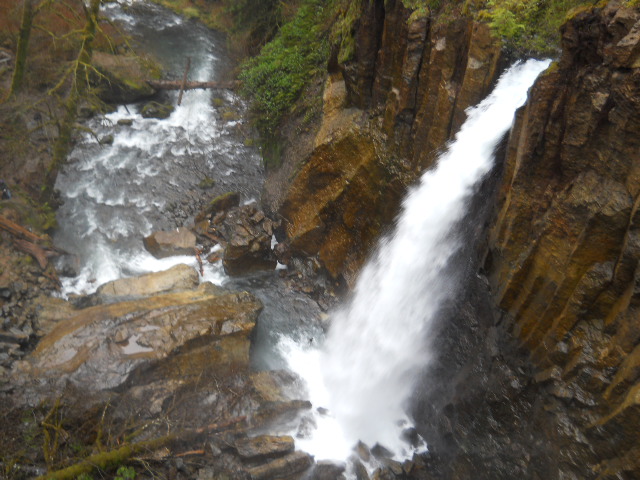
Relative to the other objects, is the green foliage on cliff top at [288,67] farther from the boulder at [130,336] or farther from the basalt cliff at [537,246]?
the boulder at [130,336]

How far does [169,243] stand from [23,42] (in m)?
5.68

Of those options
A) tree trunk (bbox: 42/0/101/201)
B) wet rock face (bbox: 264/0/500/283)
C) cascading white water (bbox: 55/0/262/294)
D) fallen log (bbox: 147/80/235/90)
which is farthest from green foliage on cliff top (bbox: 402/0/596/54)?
fallen log (bbox: 147/80/235/90)

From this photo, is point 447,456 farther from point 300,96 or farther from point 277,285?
point 300,96

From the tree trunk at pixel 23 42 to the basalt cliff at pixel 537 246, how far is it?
743cm

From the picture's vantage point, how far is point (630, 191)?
473 cm

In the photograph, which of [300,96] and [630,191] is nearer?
[630,191]

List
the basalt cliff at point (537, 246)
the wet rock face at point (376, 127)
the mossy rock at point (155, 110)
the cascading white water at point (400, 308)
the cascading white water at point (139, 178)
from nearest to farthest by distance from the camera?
the basalt cliff at point (537, 246) → the cascading white water at point (400, 308) → the wet rock face at point (376, 127) → the cascading white water at point (139, 178) → the mossy rock at point (155, 110)

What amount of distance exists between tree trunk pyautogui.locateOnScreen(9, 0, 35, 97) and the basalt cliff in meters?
7.43

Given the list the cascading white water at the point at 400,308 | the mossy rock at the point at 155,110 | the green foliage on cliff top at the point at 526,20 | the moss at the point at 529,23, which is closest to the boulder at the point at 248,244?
the cascading white water at the point at 400,308

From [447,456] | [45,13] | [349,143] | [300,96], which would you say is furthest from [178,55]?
[447,456]

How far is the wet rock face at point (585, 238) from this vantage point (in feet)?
15.4

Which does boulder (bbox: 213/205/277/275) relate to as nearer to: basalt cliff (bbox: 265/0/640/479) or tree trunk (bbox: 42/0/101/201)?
basalt cliff (bbox: 265/0/640/479)

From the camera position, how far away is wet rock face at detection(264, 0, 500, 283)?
24.7 feet

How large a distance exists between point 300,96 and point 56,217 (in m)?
7.19
